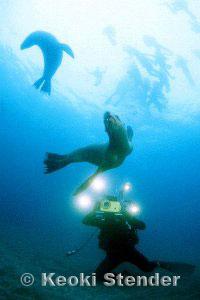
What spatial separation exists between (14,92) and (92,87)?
1941cm

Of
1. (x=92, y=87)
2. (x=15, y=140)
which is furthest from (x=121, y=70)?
(x=15, y=140)

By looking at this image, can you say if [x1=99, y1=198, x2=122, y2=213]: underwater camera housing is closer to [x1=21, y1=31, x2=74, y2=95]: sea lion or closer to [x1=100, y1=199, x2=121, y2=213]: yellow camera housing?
[x1=100, y1=199, x2=121, y2=213]: yellow camera housing

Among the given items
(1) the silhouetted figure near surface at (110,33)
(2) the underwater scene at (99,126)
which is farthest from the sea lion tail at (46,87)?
(1) the silhouetted figure near surface at (110,33)

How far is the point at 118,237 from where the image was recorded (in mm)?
5902

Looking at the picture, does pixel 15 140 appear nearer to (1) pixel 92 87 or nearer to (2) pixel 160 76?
(1) pixel 92 87

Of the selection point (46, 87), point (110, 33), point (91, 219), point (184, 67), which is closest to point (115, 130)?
point (91, 219)

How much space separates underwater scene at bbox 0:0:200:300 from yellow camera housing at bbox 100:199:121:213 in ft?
0.09

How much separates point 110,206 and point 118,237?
75 cm

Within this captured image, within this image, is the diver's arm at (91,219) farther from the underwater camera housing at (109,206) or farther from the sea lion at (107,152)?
the sea lion at (107,152)

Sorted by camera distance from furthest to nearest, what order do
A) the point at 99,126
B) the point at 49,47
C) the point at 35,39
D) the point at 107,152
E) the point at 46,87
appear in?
the point at 99,126 → the point at 49,47 → the point at 35,39 → the point at 46,87 → the point at 107,152

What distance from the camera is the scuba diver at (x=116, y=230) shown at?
585 centimetres

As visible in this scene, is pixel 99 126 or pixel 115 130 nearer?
pixel 115 130

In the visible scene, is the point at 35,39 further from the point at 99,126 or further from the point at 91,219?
the point at 99,126

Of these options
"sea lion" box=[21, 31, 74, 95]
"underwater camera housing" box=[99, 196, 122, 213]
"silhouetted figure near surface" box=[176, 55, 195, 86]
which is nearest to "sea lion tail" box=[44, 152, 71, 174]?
"underwater camera housing" box=[99, 196, 122, 213]
